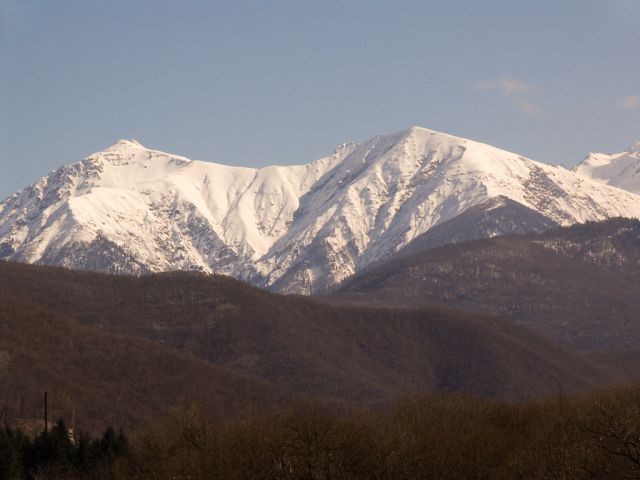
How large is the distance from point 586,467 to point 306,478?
23.0 metres

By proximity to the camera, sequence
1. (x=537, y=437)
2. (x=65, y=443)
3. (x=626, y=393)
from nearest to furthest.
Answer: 1. (x=537, y=437)
2. (x=626, y=393)
3. (x=65, y=443)

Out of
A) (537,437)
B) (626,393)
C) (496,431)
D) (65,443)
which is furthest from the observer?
(65,443)

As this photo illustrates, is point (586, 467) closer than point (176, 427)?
Yes

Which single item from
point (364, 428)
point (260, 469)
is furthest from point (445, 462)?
point (260, 469)

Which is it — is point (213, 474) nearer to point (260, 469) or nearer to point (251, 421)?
point (260, 469)

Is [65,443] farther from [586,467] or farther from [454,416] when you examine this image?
[586,467]

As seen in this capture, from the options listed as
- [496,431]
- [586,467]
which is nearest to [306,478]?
[586,467]

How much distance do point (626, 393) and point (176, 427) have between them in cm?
4980

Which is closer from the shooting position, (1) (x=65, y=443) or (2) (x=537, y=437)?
(2) (x=537, y=437)

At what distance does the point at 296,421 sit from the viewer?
120312mm

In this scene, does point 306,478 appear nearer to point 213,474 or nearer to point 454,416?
point 213,474

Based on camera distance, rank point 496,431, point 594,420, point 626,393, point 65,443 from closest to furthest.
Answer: point 594,420, point 496,431, point 626,393, point 65,443

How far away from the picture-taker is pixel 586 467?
107 metres

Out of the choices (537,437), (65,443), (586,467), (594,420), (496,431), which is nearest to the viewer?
(586,467)
